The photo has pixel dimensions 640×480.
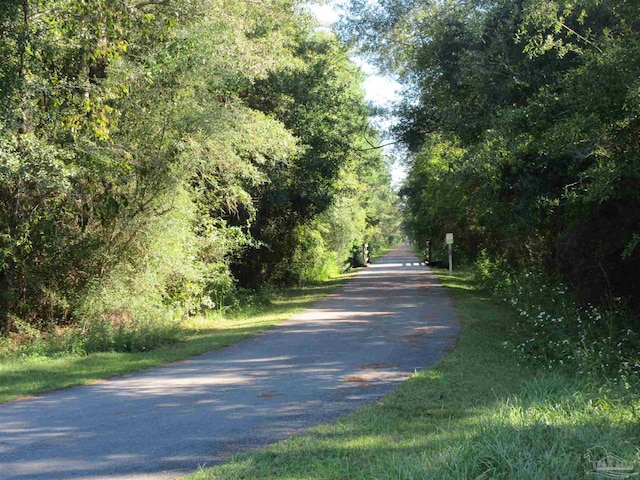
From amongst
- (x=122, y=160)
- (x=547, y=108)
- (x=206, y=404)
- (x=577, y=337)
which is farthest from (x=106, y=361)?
(x=547, y=108)

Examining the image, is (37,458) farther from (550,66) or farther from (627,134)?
(550,66)

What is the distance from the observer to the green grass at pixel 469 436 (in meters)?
4.97

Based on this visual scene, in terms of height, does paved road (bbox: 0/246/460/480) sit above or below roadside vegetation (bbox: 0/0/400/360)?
below

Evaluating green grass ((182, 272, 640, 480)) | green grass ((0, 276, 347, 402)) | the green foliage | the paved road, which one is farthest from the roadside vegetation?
green grass ((182, 272, 640, 480))

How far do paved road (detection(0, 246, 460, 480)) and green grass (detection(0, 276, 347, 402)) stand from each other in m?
0.47

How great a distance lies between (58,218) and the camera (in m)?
15.2

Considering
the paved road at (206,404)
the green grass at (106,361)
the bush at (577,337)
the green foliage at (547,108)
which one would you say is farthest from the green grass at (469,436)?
the green grass at (106,361)

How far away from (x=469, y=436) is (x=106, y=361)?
8094 millimetres

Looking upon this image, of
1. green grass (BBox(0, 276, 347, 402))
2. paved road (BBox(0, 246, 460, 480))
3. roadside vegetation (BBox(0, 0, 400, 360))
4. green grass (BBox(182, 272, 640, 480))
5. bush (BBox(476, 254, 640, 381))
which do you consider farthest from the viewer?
roadside vegetation (BBox(0, 0, 400, 360))

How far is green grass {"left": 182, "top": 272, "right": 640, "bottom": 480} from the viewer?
4.97 meters

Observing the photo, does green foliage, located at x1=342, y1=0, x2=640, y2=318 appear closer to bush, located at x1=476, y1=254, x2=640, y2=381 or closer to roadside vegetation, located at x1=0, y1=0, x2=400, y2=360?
bush, located at x1=476, y1=254, x2=640, y2=381

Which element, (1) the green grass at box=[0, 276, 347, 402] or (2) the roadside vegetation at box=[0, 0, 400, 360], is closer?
(1) the green grass at box=[0, 276, 347, 402]

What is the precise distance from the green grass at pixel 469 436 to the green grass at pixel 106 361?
5.10m

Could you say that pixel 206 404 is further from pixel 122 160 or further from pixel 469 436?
pixel 122 160
